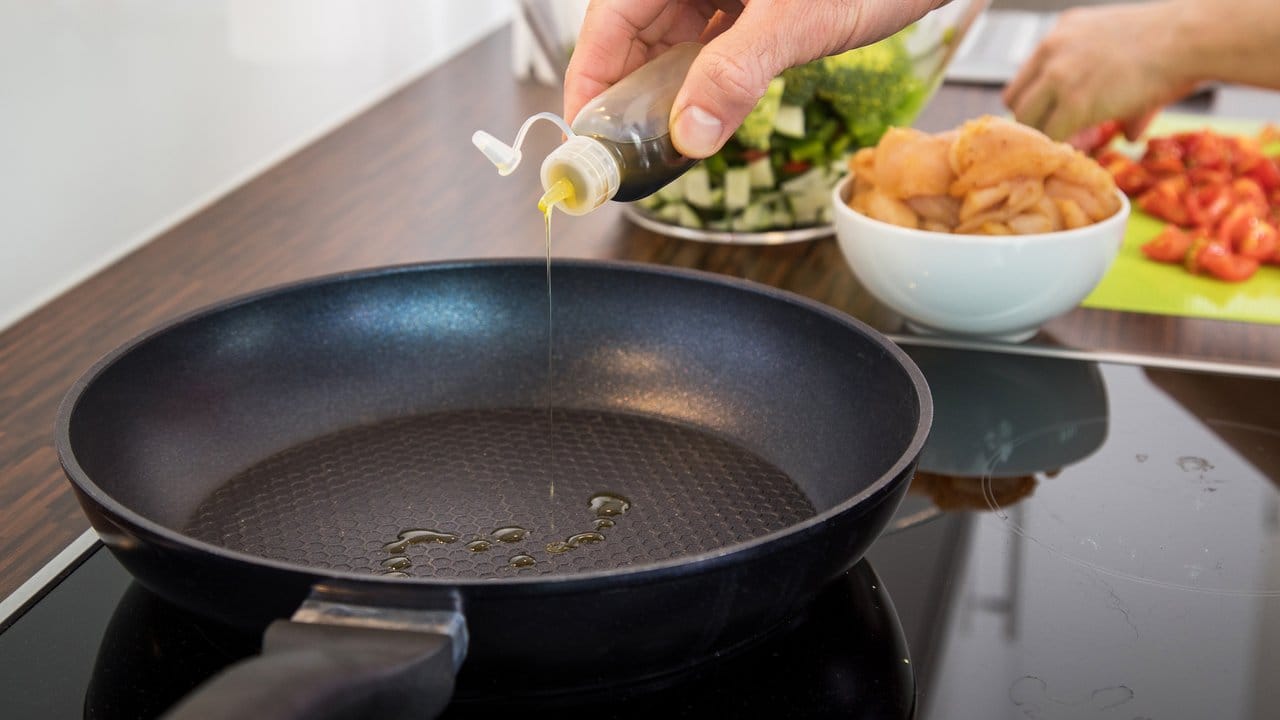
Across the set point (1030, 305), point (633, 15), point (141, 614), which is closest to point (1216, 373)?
point (1030, 305)

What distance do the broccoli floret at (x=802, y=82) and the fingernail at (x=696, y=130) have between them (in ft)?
1.38

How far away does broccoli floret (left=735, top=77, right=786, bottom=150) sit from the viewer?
3.64ft

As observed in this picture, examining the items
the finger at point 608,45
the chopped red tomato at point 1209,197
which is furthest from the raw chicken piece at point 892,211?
the chopped red tomato at point 1209,197

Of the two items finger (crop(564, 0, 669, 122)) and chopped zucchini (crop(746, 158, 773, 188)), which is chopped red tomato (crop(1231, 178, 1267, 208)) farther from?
finger (crop(564, 0, 669, 122))

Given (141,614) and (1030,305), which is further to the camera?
(1030,305)

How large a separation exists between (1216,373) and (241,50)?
0.98 meters

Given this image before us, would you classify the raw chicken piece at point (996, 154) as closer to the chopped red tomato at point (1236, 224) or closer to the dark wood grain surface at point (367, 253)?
the dark wood grain surface at point (367, 253)

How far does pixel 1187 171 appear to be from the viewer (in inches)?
51.0

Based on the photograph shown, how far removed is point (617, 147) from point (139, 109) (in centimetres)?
64

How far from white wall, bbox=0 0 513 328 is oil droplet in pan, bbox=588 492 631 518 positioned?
0.59 meters

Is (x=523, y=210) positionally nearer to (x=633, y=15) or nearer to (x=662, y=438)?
(x=633, y=15)

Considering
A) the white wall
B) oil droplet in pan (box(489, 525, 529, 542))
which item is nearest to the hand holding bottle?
oil droplet in pan (box(489, 525, 529, 542))

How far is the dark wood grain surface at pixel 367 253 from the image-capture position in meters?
0.87

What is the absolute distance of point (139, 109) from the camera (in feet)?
3.76
